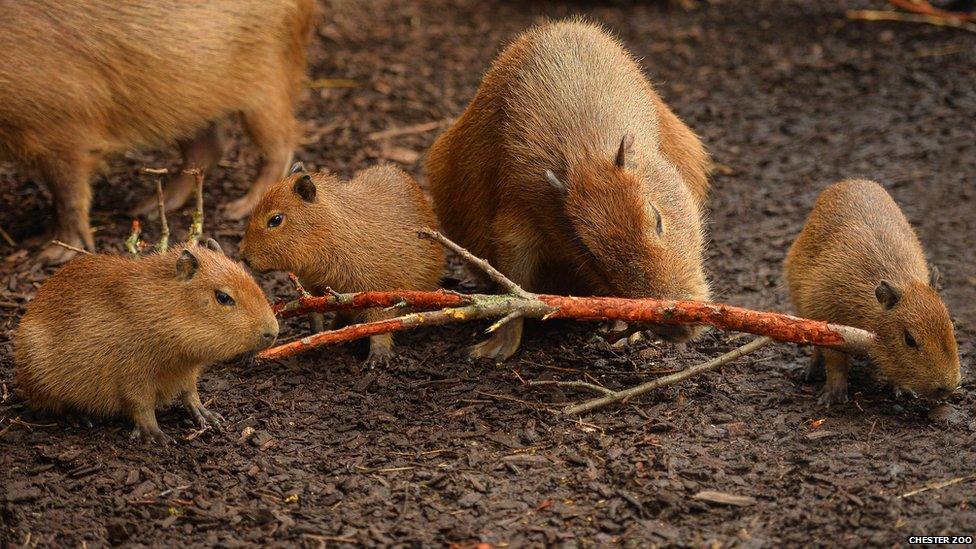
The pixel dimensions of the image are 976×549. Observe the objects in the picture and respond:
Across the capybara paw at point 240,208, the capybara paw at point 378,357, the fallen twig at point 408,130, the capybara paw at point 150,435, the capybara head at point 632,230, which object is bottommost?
the capybara paw at point 150,435

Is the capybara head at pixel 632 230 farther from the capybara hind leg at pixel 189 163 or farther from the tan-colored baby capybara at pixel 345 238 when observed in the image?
the capybara hind leg at pixel 189 163

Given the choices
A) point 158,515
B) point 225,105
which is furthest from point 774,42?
point 158,515

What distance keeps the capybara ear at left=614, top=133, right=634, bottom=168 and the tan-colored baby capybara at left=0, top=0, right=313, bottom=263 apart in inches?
123

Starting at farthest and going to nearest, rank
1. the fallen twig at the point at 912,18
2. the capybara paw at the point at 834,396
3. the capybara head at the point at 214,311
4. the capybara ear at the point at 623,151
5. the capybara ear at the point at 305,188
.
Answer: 1. the fallen twig at the point at 912,18
2. the capybara ear at the point at 305,188
3. the capybara paw at the point at 834,396
4. the capybara ear at the point at 623,151
5. the capybara head at the point at 214,311

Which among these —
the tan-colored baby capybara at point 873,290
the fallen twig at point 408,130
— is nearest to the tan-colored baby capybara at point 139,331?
the tan-colored baby capybara at point 873,290

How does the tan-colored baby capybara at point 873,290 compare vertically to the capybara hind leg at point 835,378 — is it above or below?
above

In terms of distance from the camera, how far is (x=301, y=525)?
416 cm

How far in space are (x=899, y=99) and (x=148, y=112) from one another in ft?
20.1

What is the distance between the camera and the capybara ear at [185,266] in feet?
15.4

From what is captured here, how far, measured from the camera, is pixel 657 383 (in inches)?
196

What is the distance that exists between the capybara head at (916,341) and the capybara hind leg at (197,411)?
3176 mm

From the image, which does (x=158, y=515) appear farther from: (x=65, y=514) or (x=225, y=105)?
(x=225, y=105)

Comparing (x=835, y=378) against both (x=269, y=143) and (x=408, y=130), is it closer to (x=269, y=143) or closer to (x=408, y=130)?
(x=269, y=143)

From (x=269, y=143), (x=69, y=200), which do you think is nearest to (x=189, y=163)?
(x=269, y=143)
